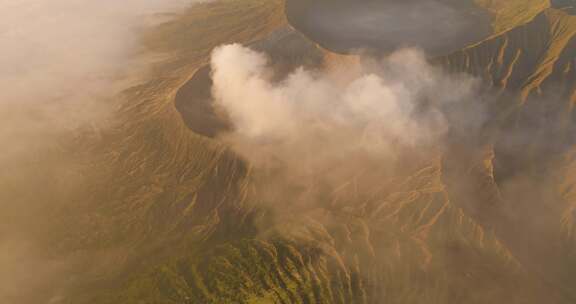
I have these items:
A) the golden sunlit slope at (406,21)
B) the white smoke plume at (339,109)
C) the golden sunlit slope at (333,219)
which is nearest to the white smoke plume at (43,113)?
the golden sunlit slope at (333,219)

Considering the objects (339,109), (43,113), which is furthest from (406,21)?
(43,113)

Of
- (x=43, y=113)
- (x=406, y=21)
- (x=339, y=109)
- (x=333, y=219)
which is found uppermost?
(x=406, y=21)

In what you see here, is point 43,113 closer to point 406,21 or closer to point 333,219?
point 333,219

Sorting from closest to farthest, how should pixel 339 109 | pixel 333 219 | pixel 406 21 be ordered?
pixel 333 219 → pixel 339 109 → pixel 406 21

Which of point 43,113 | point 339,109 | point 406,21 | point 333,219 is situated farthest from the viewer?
point 406,21

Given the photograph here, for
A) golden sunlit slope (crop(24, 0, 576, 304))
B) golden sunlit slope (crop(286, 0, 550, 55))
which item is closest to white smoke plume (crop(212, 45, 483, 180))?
golden sunlit slope (crop(24, 0, 576, 304))

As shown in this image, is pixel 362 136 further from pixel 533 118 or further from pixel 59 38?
pixel 59 38

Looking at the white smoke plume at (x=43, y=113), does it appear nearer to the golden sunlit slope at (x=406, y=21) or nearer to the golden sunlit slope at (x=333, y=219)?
the golden sunlit slope at (x=333, y=219)
